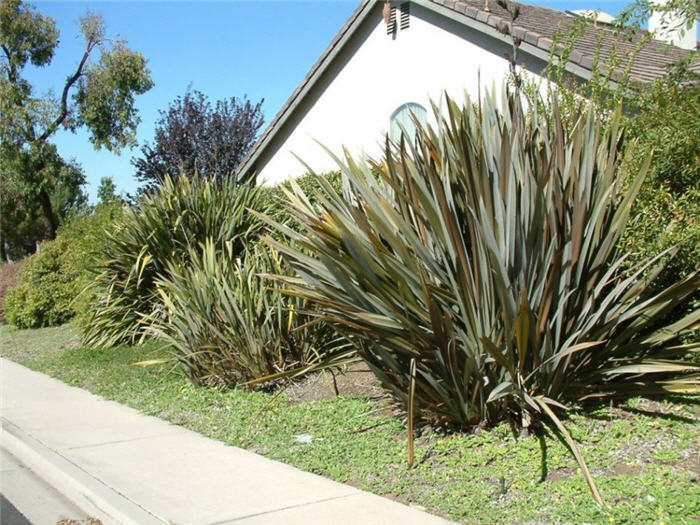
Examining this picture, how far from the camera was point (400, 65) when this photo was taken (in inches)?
698

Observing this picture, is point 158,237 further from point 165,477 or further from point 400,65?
point 400,65

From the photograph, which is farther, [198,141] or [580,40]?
[198,141]

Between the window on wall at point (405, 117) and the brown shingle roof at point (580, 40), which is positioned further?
the window on wall at point (405, 117)

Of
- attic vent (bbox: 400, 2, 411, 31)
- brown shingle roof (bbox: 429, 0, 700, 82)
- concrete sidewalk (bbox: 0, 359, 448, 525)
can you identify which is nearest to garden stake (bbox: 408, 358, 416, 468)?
concrete sidewalk (bbox: 0, 359, 448, 525)

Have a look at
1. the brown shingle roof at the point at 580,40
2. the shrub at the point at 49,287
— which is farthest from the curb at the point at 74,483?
the shrub at the point at 49,287

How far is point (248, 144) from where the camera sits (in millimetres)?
27969

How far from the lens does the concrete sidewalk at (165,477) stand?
5.27 meters

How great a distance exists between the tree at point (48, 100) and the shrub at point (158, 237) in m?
16.1

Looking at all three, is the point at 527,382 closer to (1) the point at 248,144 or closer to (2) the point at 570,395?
(2) the point at 570,395

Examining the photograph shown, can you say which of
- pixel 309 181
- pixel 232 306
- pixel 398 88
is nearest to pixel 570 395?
pixel 232 306

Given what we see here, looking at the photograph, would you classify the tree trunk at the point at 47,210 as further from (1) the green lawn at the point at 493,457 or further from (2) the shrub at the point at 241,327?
(1) the green lawn at the point at 493,457

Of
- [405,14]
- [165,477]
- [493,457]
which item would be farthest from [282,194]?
[493,457]

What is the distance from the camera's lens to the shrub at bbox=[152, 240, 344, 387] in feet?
29.3

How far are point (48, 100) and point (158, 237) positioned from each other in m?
18.0
